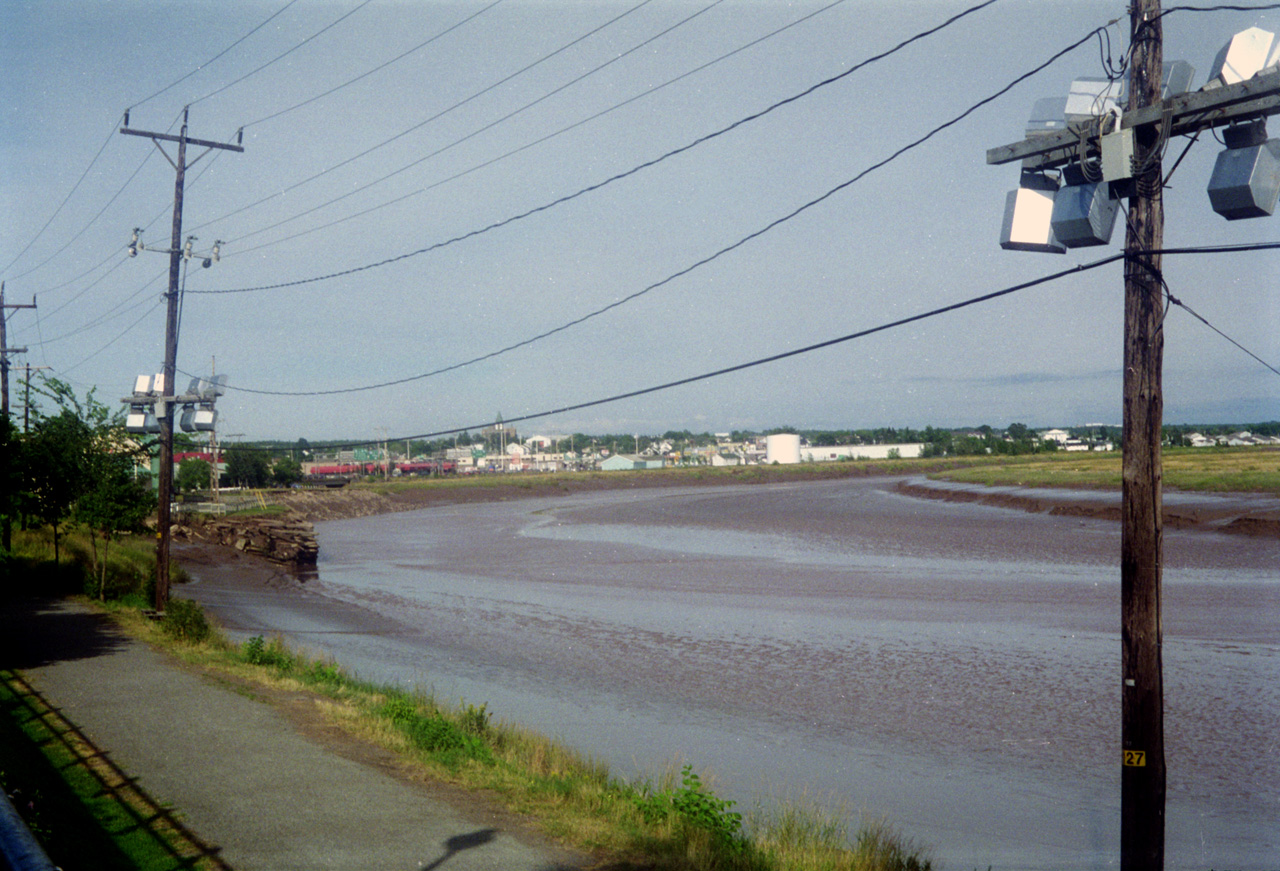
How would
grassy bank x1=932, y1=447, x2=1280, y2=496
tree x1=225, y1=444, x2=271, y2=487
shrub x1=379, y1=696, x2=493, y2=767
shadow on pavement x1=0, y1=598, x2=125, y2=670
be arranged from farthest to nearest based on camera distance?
tree x1=225, y1=444, x2=271, y2=487, grassy bank x1=932, y1=447, x2=1280, y2=496, shadow on pavement x1=0, y1=598, x2=125, y2=670, shrub x1=379, y1=696, x2=493, y2=767

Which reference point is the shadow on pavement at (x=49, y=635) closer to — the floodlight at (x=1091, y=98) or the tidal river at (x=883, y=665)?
the tidal river at (x=883, y=665)

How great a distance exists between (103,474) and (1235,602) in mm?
28902

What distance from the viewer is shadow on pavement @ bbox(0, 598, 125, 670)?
15953 millimetres

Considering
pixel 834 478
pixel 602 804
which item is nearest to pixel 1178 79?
pixel 602 804

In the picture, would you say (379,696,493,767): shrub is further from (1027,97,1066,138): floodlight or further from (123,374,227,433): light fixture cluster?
(123,374,227,433): light fixture cluster

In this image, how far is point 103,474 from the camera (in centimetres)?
2503

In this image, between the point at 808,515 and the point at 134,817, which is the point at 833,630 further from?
the point at 808,515

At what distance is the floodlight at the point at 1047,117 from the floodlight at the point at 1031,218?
37cm

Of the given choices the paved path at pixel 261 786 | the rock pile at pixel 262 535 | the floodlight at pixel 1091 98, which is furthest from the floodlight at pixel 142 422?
the floodlight at pixel 1091 98

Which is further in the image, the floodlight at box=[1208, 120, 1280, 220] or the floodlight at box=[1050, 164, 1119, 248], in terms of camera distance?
the floodlight at box=[1050, 164, 1119, 248]

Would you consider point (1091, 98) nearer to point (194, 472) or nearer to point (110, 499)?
point (110, 499)

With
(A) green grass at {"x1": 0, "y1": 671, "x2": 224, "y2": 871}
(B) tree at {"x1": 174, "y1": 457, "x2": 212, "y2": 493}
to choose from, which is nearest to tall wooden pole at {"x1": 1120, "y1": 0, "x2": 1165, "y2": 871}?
(A) green grass at {"x1": 0, "y1": 671, "x2": 224, "y2": 871}

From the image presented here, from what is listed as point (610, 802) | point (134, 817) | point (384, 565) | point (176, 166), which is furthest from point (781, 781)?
point (384, 565)

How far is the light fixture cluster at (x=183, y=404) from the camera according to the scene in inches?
892
